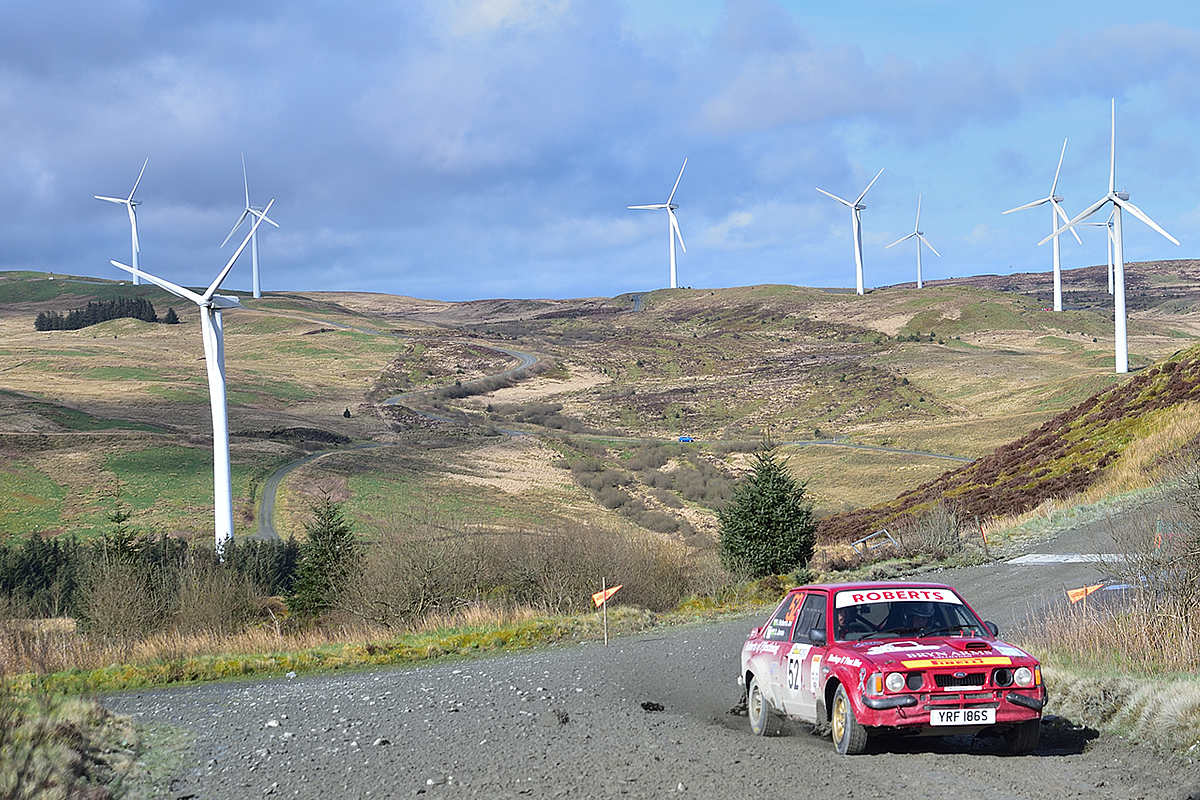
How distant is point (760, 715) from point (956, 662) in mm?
3337

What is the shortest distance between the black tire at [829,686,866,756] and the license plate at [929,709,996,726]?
0.73 meters

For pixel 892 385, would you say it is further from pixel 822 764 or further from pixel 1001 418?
pixel 822 764

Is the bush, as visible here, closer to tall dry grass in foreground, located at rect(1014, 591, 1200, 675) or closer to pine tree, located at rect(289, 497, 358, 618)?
pine tree, located at rect(289, 497, 358, 618)

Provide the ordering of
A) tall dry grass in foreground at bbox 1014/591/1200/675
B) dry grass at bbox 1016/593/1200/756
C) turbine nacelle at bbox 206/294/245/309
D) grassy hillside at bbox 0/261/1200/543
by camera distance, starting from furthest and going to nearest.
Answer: grassy hillside at bbox 0/261/1200/543 < turbine nacelle at bbox 206/294/245/309 < tall dry grass in foreground at bbox 1014/591/1200/675 < dry grass at bbox 1016/593/1200/756

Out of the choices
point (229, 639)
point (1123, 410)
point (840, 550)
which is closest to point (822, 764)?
point (229, 639)

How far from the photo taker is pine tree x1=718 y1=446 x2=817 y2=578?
36.1 m

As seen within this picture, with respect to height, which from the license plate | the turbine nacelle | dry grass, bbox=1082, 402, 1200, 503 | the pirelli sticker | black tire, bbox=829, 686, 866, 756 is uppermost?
the turbine nacelle

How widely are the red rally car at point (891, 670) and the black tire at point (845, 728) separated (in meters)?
0.01

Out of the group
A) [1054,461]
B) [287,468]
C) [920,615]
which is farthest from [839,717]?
[287,468]

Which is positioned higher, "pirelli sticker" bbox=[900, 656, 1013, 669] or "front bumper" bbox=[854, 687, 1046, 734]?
"pirelli sticker" bbox=[900, 656, 1013, 669]

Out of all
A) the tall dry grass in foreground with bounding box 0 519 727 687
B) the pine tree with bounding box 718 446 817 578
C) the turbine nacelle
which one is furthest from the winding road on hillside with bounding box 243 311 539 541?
the pine tree with bounding box 718 446 817 578

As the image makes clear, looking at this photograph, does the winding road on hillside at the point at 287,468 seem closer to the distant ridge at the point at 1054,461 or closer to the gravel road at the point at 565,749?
the distant ridge at the point at 1054,461

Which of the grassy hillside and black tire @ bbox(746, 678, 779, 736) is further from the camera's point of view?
the grassy hillside

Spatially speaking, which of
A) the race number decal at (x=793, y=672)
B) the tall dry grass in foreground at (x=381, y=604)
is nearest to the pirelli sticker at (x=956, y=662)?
the race number decal at (x=793, y=672)
